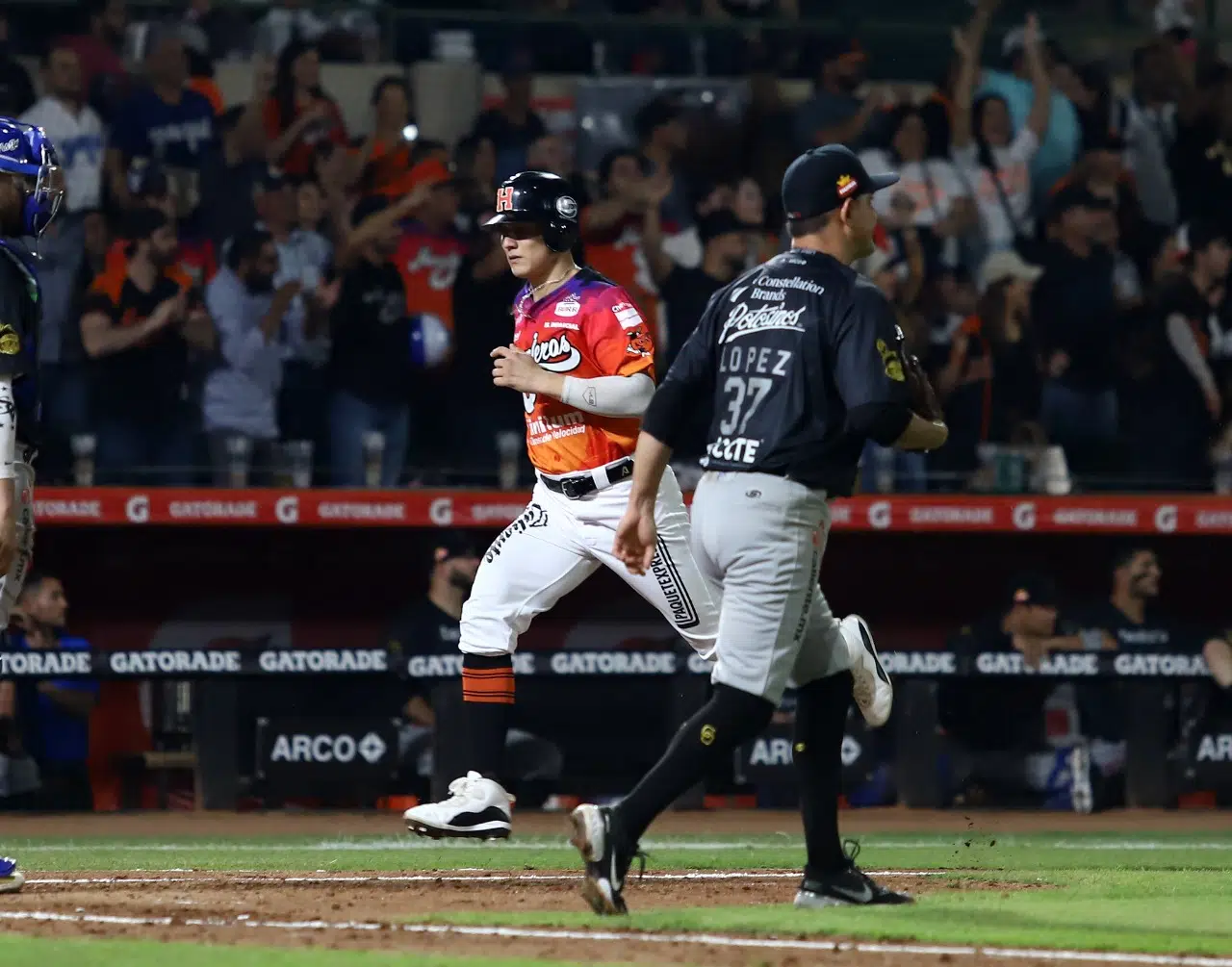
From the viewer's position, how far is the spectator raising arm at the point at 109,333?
36.2 feet

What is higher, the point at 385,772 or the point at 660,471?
the point at 660,471

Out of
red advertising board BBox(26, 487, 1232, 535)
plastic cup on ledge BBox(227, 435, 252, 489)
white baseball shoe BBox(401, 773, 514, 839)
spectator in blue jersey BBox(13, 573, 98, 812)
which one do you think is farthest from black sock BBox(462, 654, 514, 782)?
plastic cup on ledge BBox(227, 435, 252, 489)

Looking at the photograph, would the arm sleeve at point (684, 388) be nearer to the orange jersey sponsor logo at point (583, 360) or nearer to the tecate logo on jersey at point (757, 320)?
the tecate logo on jersey at point (757, 320)

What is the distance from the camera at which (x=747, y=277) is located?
16.3ft

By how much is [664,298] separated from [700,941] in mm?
8078

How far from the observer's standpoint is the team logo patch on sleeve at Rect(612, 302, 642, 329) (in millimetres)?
6012

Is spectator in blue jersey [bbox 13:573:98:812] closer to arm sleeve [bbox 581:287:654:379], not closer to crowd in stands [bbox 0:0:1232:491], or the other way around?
crowd in stands [bbox 0:0:1232:491]

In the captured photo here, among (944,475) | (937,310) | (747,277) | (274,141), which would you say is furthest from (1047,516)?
(747,277)

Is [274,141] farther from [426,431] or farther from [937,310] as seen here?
[937,310]

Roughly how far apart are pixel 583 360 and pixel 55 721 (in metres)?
5.75

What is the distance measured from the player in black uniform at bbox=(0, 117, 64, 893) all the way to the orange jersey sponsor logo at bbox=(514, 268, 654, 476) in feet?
4.95

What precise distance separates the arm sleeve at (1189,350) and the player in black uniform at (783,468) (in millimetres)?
8166

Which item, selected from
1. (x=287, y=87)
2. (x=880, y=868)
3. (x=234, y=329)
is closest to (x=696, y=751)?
(x=880, y=868)

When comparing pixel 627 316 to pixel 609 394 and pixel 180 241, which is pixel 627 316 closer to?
pixel 609 394
